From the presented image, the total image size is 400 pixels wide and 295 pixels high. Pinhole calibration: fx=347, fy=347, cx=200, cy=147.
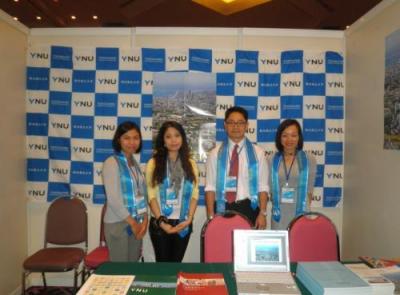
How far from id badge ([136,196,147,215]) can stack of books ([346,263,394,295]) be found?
1481mm

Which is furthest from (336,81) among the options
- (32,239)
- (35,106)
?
(32,239)

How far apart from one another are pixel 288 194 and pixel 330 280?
4.40ft

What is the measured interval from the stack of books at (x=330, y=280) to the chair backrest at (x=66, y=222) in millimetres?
2190

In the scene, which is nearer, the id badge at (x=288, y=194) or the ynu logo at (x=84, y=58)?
the id badge at (x=288, y=194)

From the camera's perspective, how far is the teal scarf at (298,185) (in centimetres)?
269

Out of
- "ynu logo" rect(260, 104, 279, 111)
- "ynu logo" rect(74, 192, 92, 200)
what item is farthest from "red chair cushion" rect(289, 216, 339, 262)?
"ynu logo" rect(74, 192, 92, 200)

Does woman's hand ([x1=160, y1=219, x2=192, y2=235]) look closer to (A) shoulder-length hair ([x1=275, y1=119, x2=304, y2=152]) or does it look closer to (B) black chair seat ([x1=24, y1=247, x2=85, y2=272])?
(B) black chair seat ([x1=24, y1=247, x2=85, y2=272])

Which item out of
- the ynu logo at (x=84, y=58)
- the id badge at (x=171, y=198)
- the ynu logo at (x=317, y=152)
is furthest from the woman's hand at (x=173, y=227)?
the ynu logo at (x=84, y=58)

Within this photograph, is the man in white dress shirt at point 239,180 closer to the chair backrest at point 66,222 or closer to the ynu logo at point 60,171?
the chair backrest at point 66,222

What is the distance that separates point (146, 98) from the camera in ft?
10.7

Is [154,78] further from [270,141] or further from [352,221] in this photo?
[352,221]

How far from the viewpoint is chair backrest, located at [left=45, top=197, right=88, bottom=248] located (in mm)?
3109

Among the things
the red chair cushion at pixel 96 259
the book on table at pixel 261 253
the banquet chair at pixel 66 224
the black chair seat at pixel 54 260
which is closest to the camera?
the book on table at pixel 261 253

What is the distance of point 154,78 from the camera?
3.27 meters
